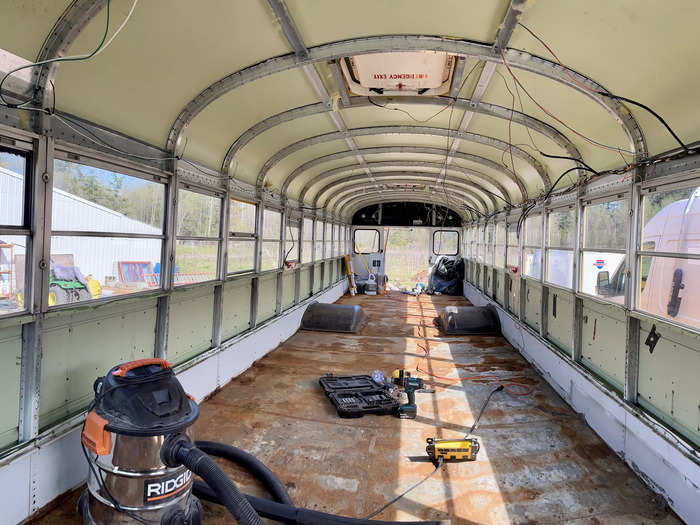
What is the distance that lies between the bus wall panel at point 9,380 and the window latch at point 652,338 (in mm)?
5382

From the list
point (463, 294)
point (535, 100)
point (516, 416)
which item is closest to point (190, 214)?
point (535, 100)

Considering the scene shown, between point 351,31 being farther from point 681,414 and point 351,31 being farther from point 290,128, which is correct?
point 681,414

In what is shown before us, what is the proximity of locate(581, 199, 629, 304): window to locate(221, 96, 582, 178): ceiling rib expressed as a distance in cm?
87

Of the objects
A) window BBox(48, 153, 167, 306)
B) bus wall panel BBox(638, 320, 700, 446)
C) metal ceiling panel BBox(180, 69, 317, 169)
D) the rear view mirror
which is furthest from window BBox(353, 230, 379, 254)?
bus wall panel BBox(638, 320, 700, 446)

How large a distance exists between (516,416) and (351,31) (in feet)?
15.3

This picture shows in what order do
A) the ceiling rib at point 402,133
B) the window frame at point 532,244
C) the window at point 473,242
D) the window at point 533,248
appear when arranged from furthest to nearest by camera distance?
1. the window at point 473,242
2. the window at point 533,248
3. the window frame at point 532,244
4. the ceiling rib at point 402,133

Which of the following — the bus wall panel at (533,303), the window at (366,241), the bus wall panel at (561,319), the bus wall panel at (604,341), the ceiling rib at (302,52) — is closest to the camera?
the ceiling rib at (302,52)

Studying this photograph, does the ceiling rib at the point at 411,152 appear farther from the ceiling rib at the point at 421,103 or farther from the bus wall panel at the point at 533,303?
the ceiling rib at the point at 421,103

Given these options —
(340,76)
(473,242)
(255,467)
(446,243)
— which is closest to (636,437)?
(255,467)

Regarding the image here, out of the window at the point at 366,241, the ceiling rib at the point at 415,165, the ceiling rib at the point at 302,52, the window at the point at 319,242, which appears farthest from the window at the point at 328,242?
the ceiling rib at the point at 302,52

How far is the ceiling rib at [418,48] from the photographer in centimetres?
315

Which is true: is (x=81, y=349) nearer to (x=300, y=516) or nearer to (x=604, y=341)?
(x=300, y=516)

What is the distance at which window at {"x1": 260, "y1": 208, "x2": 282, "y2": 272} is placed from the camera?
699 cm

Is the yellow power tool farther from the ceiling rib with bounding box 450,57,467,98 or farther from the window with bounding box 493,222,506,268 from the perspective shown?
the window with bounding box 493,222,506,268
